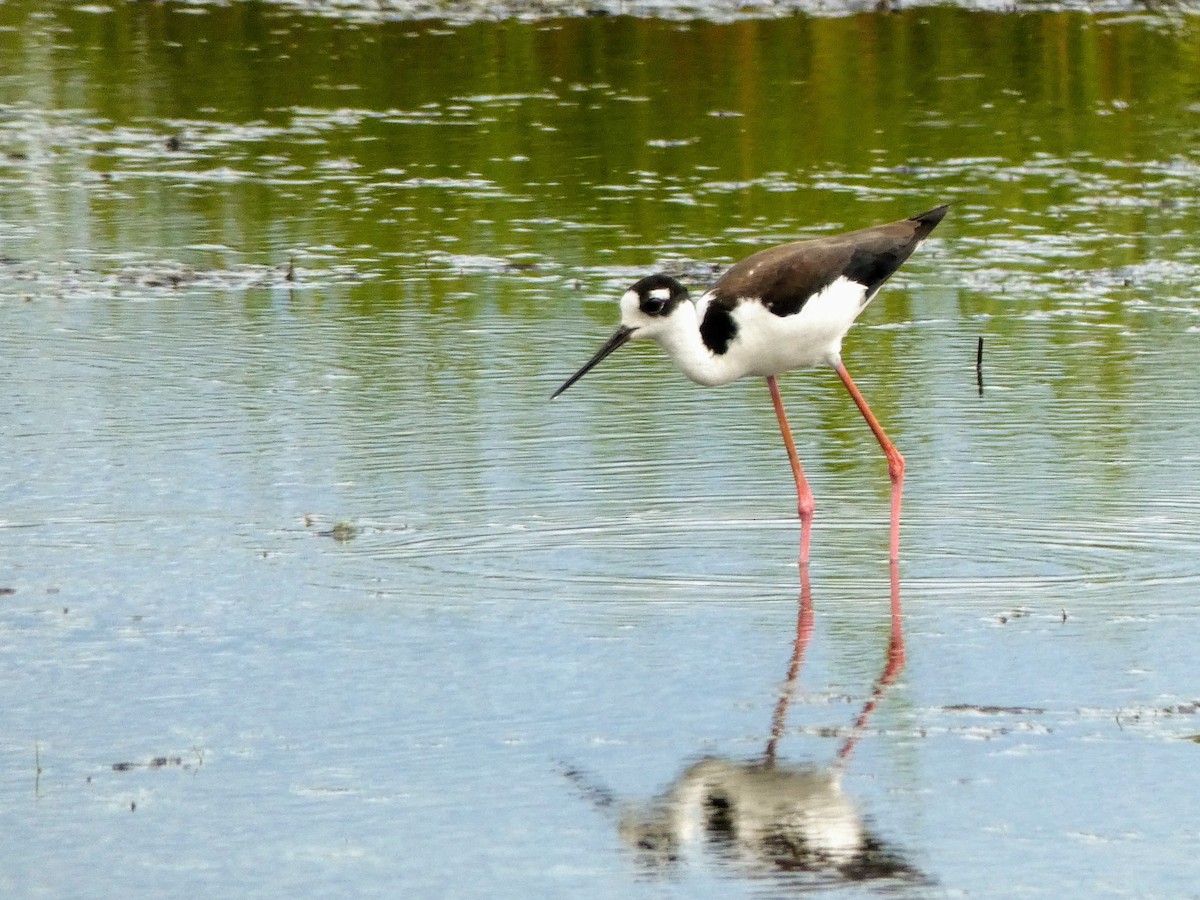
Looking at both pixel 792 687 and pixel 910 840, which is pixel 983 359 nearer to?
pixel 792 687

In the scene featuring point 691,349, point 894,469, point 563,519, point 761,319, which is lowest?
point 563,519

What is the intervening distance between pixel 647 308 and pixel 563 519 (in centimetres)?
87

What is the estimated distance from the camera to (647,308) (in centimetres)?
890

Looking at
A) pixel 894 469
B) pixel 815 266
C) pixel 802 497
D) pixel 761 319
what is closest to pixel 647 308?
pixel 761 319

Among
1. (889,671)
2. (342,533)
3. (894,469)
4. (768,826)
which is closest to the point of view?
(768,826)

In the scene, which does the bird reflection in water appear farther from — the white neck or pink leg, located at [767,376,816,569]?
the white neck

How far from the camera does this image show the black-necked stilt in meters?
8.91

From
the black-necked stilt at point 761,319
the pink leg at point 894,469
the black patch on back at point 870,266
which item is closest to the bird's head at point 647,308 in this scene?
the black-necked stilt at point 761,319

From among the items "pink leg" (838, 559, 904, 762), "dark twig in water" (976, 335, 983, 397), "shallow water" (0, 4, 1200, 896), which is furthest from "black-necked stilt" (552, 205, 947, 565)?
"dark twig in water" (976, 335, 983, 397)

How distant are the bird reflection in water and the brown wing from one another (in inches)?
117

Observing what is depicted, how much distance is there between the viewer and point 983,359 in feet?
39.5

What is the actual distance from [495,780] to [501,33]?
20275mm

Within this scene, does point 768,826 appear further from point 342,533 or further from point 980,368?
point 980,368

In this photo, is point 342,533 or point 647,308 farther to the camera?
point 647,308
